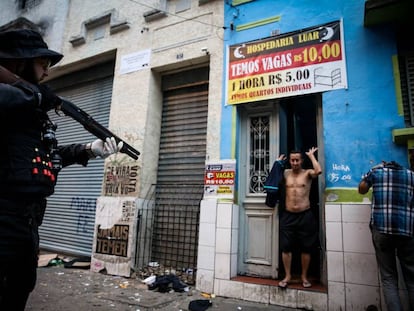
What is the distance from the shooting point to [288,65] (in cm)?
489

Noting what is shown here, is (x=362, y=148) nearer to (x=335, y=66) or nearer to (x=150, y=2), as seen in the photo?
(x=335, y=66)

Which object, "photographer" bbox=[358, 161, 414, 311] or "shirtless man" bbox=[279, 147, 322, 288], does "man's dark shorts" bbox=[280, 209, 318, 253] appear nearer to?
"shirtless man" bbox=[279, 147, 322, 288]

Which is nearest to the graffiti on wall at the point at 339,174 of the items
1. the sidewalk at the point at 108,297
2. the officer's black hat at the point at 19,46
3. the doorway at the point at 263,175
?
the doorway at the point at 263,175

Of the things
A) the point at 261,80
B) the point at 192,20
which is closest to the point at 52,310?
the point at 261,80

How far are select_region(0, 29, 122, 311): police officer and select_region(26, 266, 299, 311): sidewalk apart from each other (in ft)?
7.50

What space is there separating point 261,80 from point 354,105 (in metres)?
1.53

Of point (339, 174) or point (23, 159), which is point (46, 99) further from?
point (339, 174)

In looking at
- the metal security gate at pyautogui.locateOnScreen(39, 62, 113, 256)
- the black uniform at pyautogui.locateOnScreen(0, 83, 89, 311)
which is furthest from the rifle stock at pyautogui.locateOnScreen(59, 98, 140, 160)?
the metal security gate at pyautogui.locateOnScreen(39, 62, 113, 256)

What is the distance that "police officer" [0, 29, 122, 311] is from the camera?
179cm

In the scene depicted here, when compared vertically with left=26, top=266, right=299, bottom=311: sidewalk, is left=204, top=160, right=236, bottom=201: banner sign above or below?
above

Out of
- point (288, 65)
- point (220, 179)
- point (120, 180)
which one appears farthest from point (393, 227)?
point (120, 180)

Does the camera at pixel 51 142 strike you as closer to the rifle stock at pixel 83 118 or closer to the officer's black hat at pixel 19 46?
the rifle stock at pixel 83 118

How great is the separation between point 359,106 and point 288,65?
1.30 metres

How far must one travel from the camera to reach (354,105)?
14.3ft
